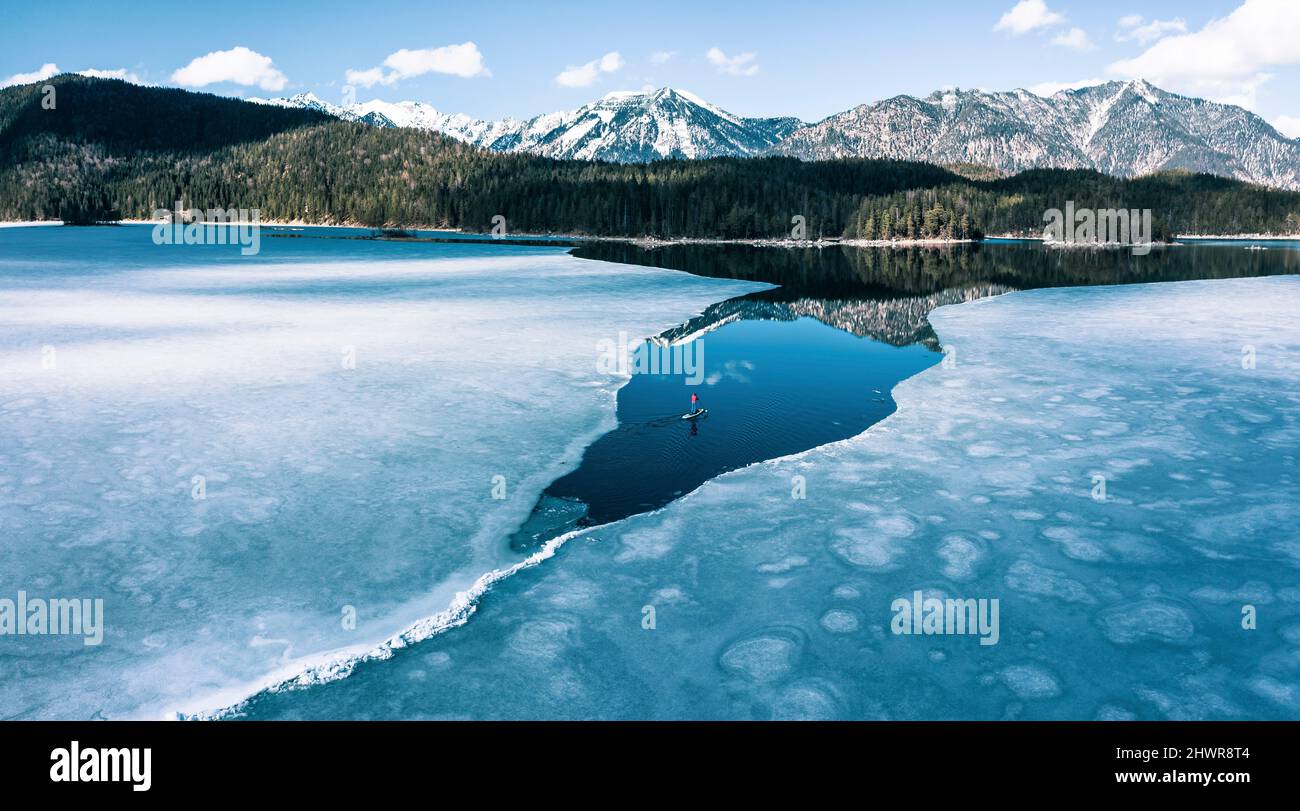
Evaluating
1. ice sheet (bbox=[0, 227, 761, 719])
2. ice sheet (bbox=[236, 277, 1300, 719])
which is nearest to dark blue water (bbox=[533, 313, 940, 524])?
ice sheet (bbox=[0, 227, 761, 719])

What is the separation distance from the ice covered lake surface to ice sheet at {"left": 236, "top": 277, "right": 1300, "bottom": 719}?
52 millimetres

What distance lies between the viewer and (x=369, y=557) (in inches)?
427

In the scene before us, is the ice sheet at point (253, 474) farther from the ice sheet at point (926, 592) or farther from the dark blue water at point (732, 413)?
the ice sheet at point (926, 592)

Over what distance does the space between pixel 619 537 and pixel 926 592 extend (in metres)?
4.60

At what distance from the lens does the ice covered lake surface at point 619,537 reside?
7.88 meters

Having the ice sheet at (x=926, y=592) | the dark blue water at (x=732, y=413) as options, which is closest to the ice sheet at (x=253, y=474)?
the dark blue water at (x=732, y=413)

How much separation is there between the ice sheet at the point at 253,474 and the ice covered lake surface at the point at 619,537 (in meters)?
0.07

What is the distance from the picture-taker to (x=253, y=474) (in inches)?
547

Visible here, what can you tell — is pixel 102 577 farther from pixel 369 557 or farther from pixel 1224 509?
pixel 1224 509

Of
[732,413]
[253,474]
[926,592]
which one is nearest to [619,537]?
[926,592]

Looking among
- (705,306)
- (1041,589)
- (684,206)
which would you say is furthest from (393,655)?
(684,206)

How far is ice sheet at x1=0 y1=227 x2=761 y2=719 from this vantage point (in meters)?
8.62

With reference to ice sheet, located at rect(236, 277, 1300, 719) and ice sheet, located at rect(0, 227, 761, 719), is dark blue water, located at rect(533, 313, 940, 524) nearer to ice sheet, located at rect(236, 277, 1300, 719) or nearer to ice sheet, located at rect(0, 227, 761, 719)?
ice sheet, located at rect(0, 227, 761, 719)
